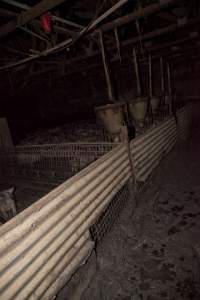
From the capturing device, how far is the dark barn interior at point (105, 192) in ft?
6.92

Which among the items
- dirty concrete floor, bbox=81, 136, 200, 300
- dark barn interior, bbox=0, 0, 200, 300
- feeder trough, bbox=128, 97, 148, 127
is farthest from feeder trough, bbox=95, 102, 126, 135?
dirty concrete floor, bbox=81, 136, 200, 300

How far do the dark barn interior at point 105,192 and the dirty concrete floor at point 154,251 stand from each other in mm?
15

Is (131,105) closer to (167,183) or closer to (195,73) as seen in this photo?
(167,183)

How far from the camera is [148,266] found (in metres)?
2.90

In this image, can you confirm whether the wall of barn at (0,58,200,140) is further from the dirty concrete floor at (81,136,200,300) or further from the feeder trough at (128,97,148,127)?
the dirty concrete floor at (81,136,200,300)

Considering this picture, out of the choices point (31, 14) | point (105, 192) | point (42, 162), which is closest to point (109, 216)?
point (105, 192)

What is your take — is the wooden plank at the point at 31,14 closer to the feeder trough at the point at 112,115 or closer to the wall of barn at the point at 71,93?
the feeder trough at the point at 112,115

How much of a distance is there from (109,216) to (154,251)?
0.96m

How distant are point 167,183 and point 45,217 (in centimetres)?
399

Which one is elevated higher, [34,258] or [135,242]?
[34,258]

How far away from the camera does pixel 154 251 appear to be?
3143mm

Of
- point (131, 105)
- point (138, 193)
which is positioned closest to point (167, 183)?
point (138, 193)

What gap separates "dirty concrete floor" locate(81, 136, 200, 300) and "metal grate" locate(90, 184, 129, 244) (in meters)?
0.11

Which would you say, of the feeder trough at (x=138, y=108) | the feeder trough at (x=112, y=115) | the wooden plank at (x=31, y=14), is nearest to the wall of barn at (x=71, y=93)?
the feeder trough at (x=138, y=108)
